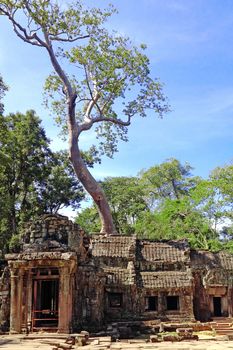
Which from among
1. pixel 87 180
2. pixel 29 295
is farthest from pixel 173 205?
pixel 29 295

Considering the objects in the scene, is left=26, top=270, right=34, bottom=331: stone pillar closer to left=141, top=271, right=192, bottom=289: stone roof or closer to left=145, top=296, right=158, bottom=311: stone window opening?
left=141, top=271, right=192, bottom=289: stone roof

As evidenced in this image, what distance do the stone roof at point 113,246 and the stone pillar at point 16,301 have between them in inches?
295

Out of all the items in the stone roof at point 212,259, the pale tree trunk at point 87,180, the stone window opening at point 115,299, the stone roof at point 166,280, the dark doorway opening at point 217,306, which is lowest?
the dark doorway opening at point 217,306

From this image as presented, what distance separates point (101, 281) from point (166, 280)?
4.15m

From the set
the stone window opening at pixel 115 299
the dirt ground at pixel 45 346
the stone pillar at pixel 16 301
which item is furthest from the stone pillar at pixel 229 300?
the stone pillar at pixel 16 301

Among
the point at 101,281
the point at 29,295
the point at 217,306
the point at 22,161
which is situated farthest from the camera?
the point at 22,161

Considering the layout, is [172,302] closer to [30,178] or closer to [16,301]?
[16,301]

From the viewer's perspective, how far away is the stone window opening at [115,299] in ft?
66.7

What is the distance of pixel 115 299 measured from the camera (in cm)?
2048

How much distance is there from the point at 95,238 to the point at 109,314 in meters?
4.75

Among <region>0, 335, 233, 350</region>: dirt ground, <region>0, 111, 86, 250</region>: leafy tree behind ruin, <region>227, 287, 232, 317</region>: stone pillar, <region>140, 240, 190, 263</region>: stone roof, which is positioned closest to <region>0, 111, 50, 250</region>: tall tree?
<region>0, 111, 86, 250</region>: leafy tree behind ruin

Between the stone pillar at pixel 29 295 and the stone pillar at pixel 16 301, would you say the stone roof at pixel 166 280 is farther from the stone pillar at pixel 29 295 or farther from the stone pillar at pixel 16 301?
the stone pillar at pixel 16 301

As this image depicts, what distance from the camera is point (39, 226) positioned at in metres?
17.1

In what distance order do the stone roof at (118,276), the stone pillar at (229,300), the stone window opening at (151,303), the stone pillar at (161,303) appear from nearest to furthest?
the stone roof at (118,276)
the stone pillar at (161,303)
the stone window opening at (151,303)
the stone pillar at (229,300)
